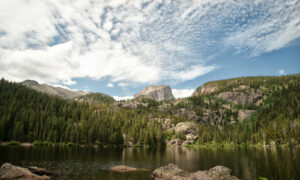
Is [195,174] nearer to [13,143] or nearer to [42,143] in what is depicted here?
[42,143]

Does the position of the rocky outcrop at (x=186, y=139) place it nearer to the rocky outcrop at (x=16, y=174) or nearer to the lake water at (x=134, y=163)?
the lake water at (x=134, y=163)

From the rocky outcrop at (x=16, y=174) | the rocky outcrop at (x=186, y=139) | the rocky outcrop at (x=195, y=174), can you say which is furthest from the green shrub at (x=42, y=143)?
the rocky outcrop at (x=186, y=139)

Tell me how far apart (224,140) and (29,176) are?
173134 mm

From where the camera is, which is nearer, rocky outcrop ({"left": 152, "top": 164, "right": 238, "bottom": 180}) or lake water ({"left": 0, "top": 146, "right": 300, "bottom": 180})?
rocky outcrop ({"left": 152, "top": 164, "right": 238, "bottom": 180})

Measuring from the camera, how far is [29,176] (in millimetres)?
31062

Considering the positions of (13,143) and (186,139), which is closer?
(13,143)

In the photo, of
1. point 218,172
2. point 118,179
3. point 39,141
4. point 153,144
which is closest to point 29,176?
point 118,179

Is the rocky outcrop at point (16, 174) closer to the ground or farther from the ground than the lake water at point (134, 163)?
farther from the ground

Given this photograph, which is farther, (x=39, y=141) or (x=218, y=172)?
(x=39, y=141)

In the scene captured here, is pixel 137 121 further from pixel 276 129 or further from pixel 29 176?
pixel 29 176

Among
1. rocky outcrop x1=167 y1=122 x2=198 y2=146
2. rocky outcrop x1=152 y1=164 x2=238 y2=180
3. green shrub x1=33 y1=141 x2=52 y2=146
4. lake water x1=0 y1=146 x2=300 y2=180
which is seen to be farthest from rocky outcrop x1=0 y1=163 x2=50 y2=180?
rocky outcrop x1=167 y1=122 x2=198 y2=146

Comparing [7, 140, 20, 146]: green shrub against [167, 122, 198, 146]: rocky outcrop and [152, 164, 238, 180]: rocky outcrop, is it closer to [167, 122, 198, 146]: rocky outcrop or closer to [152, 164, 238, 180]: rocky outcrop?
[152, 164, 238, 180]: rocky outcrop

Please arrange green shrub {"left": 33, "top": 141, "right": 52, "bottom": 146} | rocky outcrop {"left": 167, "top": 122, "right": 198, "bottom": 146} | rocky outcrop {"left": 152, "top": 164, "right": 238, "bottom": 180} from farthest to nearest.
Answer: rocky outcrop {"left": 167, "top": 122, "right": 198, "bottom": 146} → green shrub {"left": 33, "top": 141, "right": 52, "bottom": 146} → rocky outcrop {"left": 152, "top": 164, "right": 238, "bottom": 180}

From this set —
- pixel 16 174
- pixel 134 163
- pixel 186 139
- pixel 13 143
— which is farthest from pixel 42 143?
pixel 186 139
